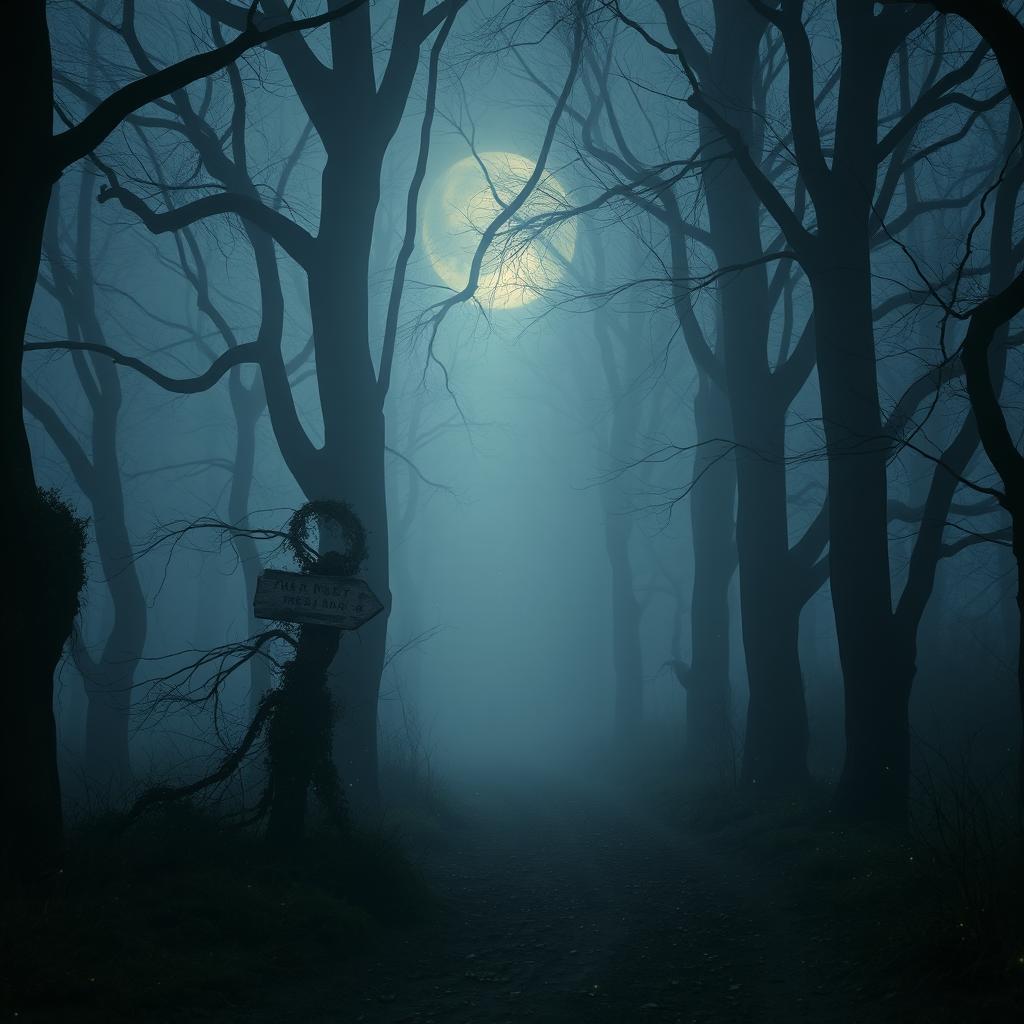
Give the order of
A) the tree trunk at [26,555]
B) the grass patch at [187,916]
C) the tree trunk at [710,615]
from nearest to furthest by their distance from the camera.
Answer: the grass patch at [187,916]
the tree trunk at [26,555]
the tree trunk at [710,615]

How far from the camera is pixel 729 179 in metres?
11.4

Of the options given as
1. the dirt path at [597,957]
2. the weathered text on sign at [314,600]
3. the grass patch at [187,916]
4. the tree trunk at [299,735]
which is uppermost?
the weathered text on sign at [314,600]

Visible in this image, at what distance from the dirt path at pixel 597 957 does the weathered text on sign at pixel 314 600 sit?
2.23 m

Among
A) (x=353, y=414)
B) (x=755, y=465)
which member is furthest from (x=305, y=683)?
(x=755, y=465)

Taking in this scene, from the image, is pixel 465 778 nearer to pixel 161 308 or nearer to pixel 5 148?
pixel 161 308

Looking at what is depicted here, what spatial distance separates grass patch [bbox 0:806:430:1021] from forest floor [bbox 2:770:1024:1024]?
A: 48mm

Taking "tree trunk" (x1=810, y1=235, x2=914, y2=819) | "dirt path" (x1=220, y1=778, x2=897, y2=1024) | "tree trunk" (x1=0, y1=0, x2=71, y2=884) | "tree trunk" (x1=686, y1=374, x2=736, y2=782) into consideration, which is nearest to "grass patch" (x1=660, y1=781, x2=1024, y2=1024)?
"dirt path" (x1=220, y1=778, x2=897, y2=1024)

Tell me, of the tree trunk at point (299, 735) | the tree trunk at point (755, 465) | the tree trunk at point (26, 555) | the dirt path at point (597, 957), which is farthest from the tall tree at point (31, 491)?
the tree trunk at point (755, 465)

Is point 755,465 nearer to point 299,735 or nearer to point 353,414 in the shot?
point 353,414

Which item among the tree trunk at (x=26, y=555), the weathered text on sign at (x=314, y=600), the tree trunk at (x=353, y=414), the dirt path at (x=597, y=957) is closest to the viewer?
the dirt path at (x=597, y=957)

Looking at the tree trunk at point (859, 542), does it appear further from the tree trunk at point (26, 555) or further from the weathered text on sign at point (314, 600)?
the tree trunk at point (26, 555)

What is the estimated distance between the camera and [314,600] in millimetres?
5973

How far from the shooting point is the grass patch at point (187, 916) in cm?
349

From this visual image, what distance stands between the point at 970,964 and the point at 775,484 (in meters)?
7.29
